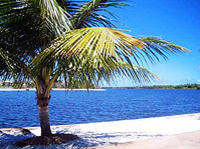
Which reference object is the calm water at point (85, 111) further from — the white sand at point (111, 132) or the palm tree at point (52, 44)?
the white sand at point (111, 132)

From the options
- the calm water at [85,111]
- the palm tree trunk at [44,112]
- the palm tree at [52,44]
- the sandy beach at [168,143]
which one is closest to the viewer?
the palm tree at [52,44]

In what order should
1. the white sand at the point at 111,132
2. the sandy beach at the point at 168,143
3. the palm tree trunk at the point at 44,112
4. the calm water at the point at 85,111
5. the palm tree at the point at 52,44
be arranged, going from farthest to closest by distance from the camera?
the calm water at the point at 85,111
the white sand at the point at 111,132
the palm tree trunk at the point at 44,112
the sandy beach at the point at 168,143
the palm tree at the point at 52,44

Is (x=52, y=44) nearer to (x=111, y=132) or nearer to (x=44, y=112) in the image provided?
(x=44, y=112)

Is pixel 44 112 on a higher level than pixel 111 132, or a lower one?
higher

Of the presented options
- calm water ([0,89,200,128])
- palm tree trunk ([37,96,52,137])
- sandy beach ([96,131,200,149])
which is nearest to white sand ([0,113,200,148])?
sandy beach ([96,131,200,149])

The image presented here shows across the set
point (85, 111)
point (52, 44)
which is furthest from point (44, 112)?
point (85, 111)

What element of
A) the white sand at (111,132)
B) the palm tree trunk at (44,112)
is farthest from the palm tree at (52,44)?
the white sand at (111,132)

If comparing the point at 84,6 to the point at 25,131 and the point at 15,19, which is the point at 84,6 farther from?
the point at 25,131

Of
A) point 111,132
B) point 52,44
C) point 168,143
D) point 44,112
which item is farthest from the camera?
point 111,132

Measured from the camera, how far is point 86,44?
245 centimetres

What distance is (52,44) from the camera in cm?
354

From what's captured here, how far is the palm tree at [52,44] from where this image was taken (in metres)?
3.02

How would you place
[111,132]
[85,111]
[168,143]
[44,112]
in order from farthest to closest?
[85,111] → [111,132] → [44,112] → [168,143]

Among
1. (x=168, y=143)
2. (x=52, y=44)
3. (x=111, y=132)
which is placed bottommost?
(x=111, y=132)
